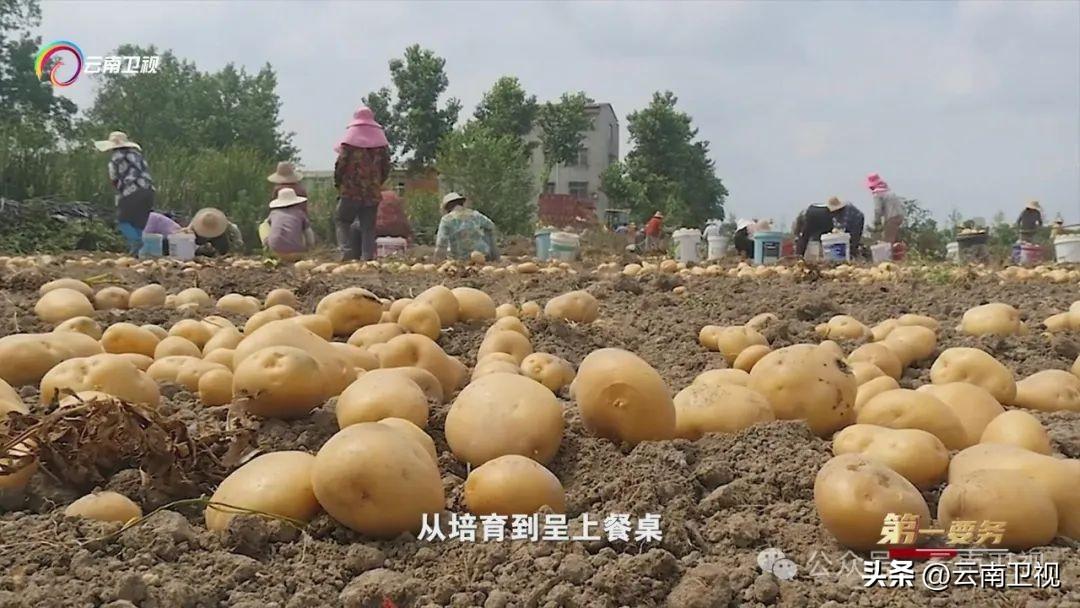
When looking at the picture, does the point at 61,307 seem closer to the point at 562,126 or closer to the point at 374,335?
the point at 374,335

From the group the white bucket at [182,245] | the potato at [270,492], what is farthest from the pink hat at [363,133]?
the potato at [270,492]

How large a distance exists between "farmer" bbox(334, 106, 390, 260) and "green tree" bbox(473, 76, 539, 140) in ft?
86.4

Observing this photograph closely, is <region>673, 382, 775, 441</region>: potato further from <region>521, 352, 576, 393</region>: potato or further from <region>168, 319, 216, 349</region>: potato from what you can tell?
<region>168, 319, 216, 349</region>: potato

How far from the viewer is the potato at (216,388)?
2869 mm

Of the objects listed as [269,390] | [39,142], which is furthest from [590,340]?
[39,142]

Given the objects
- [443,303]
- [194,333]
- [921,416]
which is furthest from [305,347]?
[921,416]

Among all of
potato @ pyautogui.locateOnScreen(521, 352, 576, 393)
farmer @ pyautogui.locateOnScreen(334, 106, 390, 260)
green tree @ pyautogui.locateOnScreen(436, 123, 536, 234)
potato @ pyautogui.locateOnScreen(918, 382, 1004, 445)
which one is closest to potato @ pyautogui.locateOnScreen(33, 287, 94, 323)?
potato @ pyautogui.locateOnScreen(521, 352, 576, 393)

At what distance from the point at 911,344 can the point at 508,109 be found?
35.4 metres

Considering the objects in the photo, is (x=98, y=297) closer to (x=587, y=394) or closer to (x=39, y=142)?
(x=587, y=394)

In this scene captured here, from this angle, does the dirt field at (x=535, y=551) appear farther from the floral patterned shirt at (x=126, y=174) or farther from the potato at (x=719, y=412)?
the floral patterned shirt at (x=126, y=174)

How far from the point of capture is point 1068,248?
41.1 feet

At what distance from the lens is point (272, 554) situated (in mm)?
1899

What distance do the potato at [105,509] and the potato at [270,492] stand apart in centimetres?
16

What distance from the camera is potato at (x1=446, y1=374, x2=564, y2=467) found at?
2.30m
